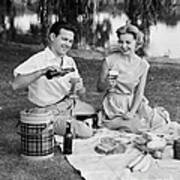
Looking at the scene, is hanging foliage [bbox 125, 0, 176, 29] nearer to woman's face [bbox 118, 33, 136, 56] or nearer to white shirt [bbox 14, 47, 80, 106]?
woman's face [bbox 118, 33, 136, 56]

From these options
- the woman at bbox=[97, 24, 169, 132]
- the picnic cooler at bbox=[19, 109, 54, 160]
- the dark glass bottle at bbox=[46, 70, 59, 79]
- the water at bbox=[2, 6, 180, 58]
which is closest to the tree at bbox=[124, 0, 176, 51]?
the water at bbox=[2, 6, 180, 58]

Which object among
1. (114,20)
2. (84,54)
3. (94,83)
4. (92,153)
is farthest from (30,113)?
(114,20)

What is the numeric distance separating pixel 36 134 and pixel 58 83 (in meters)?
0.69

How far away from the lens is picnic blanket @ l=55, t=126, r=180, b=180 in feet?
10.2

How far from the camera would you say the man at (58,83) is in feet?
12.6

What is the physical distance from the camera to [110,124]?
13.5 feet

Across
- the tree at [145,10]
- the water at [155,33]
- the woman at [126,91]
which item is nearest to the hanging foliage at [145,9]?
the tree at [145,10]

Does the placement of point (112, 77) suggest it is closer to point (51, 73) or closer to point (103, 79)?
point (103, 79)

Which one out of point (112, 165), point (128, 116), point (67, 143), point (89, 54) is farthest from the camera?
point (89, 54)

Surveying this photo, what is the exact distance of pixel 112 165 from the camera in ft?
10.8

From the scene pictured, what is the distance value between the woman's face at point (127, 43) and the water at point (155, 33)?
6.32m

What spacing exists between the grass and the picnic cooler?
0.07 m

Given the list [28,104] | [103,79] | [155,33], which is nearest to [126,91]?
[103,79]

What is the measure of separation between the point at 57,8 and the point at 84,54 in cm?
108
